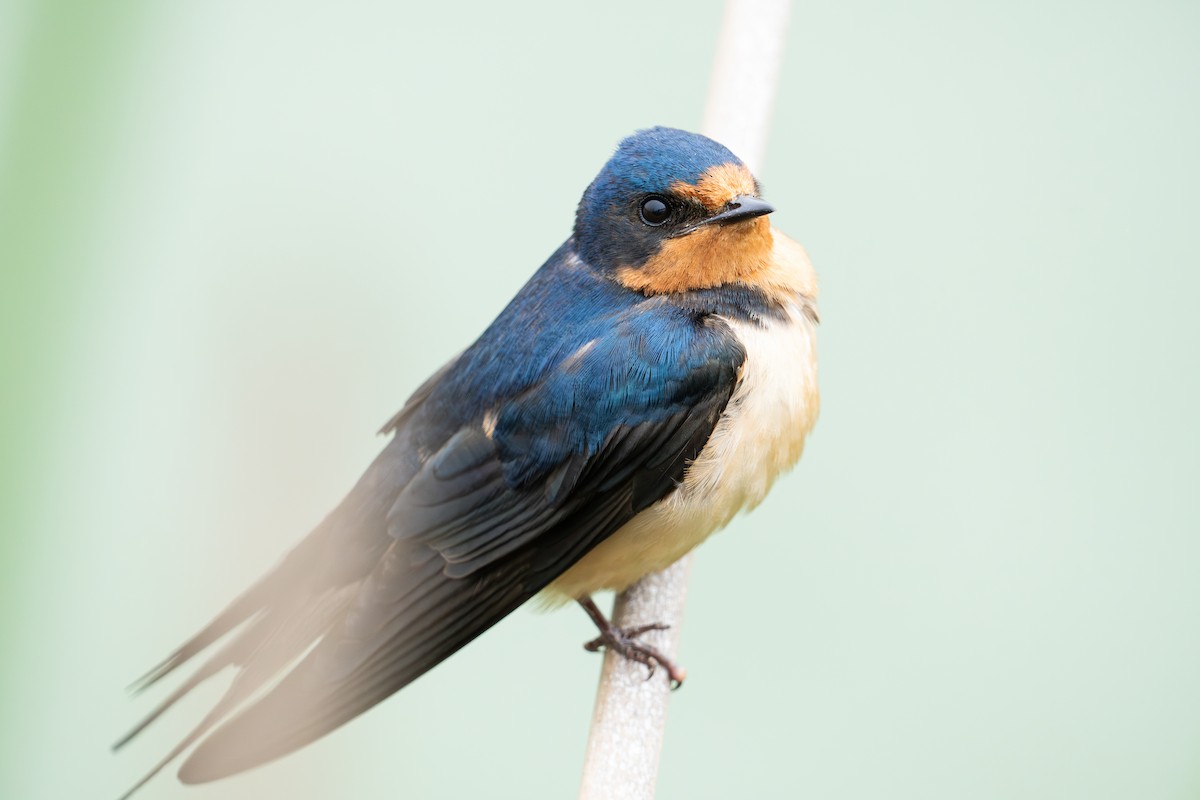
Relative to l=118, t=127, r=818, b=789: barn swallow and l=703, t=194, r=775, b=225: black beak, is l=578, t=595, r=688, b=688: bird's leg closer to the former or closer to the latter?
l=118, t=127, r=818, b=789: barn swallow

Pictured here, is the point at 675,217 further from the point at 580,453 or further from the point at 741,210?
the point at 580,453

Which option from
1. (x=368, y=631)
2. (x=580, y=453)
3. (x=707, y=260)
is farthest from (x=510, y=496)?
(x=707, y=260)

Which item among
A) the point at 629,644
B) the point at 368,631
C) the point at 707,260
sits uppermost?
the point at 707,260

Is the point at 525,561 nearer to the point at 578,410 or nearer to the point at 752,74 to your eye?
the point at 578,410

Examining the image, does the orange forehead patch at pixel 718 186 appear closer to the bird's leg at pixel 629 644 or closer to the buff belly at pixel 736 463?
the buff belly at pixel 736 463

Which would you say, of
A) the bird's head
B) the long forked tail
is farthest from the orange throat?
the long forked tail

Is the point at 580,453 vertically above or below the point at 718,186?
below
